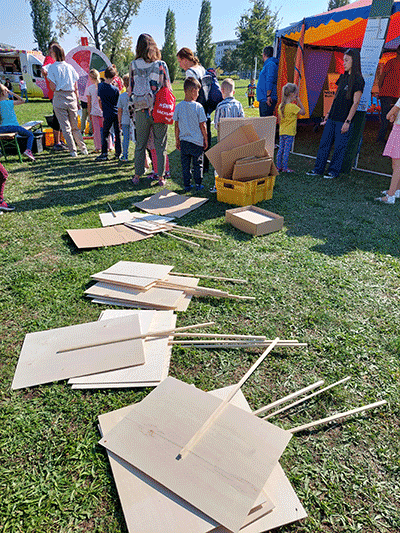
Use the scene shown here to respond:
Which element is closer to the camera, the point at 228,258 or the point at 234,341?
the point at 234,341

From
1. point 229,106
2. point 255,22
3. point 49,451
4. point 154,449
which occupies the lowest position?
point 49,451

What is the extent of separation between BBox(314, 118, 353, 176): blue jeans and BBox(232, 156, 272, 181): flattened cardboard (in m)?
2.07

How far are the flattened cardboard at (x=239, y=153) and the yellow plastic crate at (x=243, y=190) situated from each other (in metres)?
0.19

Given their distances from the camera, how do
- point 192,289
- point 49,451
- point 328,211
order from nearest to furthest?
point 49,451, point 192,289, point 328,211

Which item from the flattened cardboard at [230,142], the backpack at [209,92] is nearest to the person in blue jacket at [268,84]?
the backpack at [209,92]

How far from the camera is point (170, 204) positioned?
5375mm

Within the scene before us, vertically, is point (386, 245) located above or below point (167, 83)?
below

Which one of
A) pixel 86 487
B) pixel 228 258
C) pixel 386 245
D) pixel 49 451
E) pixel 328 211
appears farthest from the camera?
pixel 328 211

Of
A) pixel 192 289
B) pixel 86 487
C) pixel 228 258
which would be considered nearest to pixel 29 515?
pixel 86 487

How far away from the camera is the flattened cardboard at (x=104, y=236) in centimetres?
412

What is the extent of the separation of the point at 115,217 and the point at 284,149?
3996 mm

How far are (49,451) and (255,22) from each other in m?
41.3

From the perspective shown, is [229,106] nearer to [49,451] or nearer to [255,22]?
[49,451]

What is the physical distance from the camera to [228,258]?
389 centimetres
